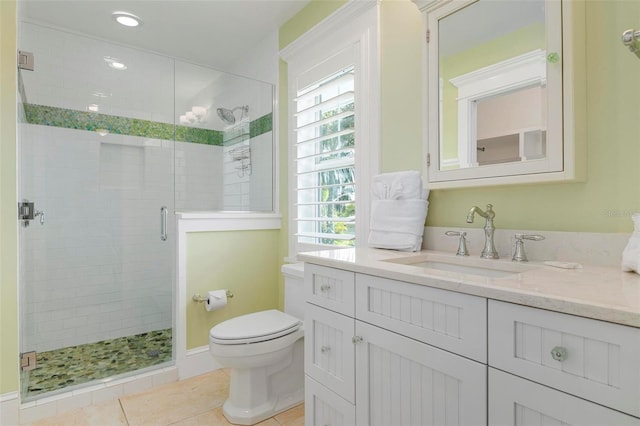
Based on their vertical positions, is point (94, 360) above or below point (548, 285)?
below

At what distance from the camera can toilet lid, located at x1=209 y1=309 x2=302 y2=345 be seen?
177 cm

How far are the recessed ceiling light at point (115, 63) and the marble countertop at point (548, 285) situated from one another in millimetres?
2107

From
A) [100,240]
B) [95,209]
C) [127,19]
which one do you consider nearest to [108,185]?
[95,209]

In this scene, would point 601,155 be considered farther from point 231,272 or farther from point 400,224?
point 231,272

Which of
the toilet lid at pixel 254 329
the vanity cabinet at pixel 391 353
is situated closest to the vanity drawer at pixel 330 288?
the vanity cabinet at pixel 391 353

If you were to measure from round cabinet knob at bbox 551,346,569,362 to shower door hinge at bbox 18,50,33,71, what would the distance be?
2.61 meters

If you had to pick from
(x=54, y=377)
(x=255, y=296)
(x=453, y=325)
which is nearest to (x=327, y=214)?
(x=255, y=296)

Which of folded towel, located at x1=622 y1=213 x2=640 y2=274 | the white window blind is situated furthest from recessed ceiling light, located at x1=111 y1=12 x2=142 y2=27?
folded towel, located at x1=622 y1=213 x2=640 y2=274

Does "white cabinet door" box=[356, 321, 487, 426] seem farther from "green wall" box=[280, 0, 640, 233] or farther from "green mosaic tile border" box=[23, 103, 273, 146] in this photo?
"green mosaic tile border" box=[23, 103, 273, 146]

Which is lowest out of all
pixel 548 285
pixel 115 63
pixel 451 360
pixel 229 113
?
pixel 451 360

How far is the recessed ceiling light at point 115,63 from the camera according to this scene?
7.73 ft

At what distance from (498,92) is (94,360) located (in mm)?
2719

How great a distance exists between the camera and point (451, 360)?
943 mm

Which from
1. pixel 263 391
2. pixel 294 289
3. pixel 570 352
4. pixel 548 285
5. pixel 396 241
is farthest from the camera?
pixel 294 289
